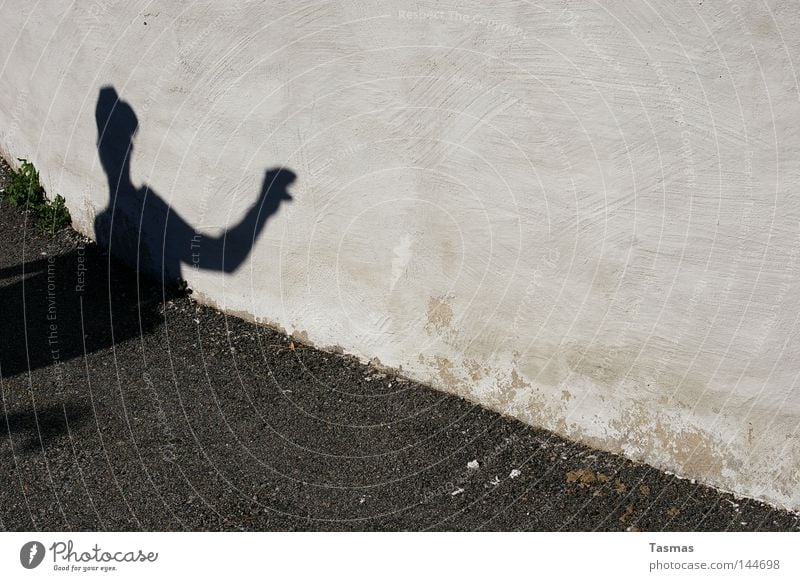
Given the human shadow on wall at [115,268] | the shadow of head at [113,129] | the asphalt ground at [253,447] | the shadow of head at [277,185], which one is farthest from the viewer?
the shadow of head at [113,129]

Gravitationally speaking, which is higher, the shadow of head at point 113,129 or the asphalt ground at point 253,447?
the shadow of head at point 113,129

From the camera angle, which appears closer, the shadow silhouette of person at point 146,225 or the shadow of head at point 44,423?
the shadow of head at point 44,423

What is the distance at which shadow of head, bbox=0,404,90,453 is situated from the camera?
5559mm

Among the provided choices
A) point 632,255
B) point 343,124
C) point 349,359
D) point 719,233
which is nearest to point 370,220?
point 343,124

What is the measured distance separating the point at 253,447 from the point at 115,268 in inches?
92.4

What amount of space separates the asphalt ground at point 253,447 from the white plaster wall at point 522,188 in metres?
0.19

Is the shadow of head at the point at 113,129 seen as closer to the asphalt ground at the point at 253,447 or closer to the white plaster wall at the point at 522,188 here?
the white plaster wall at the point at 522,188

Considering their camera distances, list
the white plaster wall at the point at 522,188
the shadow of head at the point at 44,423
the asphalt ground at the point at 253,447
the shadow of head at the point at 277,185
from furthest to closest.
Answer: the shadow of head at the point at 277,185
the shadow of head at the point at 44,423
the asphalt ground at the point at 253,447
the white plaster wall at the point at 522,188

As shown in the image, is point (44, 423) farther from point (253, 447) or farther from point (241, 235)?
point (241, 235)

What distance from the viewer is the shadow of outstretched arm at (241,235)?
20.0 feet

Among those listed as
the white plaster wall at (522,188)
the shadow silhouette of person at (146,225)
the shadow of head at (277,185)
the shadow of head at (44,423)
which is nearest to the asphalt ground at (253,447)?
the shadow of head at (44,423)

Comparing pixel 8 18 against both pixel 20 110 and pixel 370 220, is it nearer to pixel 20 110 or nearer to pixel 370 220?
pixel 20 110

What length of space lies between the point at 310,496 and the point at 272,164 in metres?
2.06

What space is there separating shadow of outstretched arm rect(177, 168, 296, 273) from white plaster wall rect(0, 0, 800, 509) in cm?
8
